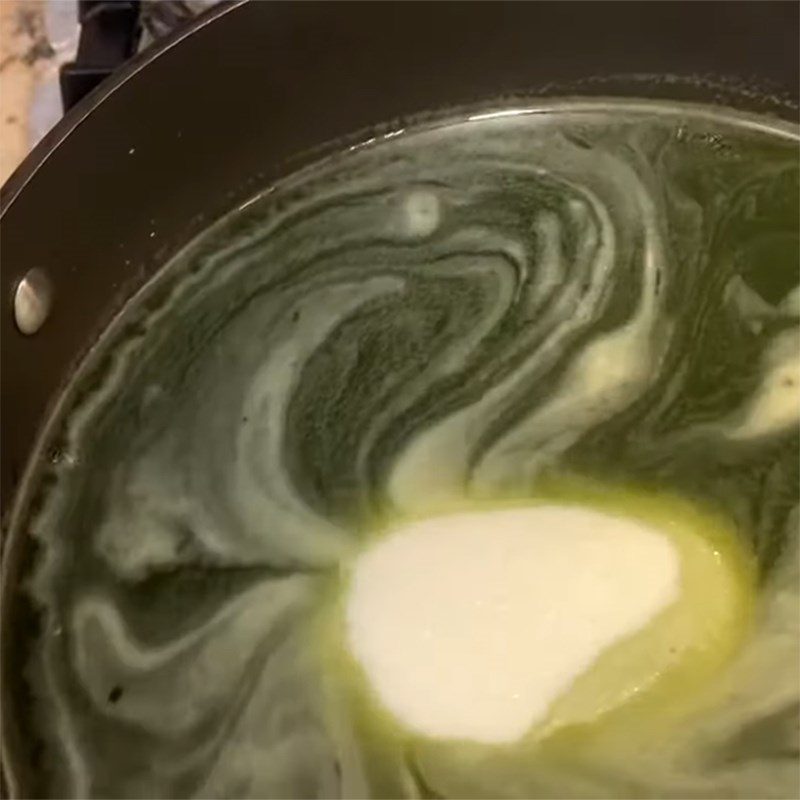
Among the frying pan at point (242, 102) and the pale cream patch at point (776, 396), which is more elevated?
the frying pan at point (242, 102)

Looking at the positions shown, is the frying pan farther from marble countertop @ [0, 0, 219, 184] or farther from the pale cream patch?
the pale cream patch

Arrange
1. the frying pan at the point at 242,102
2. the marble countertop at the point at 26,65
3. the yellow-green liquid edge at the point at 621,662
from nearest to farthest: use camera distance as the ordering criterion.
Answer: the yellow-green liquid edge at the point at 621,662 → the frying pan at the point at 242,102 → the marble countertop at the point at 26,65

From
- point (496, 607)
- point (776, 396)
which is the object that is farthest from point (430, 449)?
point (776, 396)

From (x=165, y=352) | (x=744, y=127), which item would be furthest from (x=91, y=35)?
(x=744, y=127)

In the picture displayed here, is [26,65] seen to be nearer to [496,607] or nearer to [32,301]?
[32,301]

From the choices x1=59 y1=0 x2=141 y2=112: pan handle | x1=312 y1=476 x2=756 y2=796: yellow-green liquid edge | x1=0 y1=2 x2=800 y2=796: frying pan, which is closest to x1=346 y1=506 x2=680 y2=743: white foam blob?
x1=312 y1=476 x2=756 y2=796: yellow-green liquid edge

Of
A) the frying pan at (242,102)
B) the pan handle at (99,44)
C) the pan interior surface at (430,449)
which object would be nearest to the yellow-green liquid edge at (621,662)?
the pan interior surface at (430,449)

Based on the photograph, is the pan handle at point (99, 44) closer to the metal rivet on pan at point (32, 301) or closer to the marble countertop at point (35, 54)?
the marble countertop at point (35, 54)
